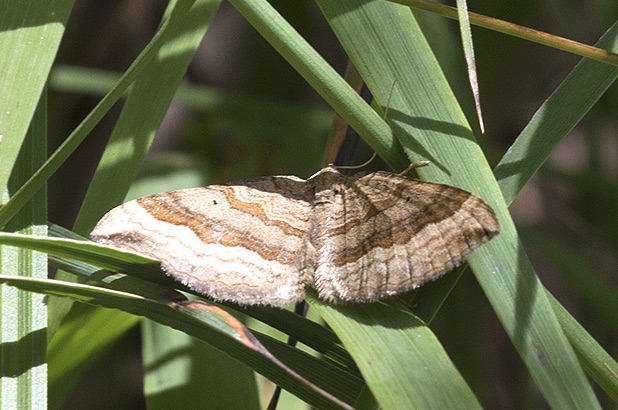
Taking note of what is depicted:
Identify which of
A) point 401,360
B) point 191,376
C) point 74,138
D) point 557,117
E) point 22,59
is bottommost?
point 401,360

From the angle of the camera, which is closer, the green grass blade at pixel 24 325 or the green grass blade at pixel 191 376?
the green grass blade at pixel 24 325

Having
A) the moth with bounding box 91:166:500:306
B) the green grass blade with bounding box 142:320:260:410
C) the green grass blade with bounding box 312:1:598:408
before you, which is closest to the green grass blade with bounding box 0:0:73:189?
the moth with bounding box 91:166:500:306

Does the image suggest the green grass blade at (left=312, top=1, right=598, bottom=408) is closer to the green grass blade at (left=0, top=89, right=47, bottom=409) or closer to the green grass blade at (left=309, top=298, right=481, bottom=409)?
the green grass blade at (left=309, top=298, right=481, bottom=409)

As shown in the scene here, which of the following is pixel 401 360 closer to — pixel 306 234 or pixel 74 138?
pixel 306 234

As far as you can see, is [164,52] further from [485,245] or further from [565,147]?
[565,147]

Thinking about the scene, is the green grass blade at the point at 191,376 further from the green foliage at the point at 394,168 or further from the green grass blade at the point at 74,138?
the green grass blade at the point at 74,138

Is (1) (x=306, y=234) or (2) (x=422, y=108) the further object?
(1) (x=306, y=234)

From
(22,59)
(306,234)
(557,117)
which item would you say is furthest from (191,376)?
(557,117)

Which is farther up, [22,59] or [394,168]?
[22,59]

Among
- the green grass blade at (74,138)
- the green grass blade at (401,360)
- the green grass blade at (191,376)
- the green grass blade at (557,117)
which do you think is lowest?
the green grass blade at (401,360)

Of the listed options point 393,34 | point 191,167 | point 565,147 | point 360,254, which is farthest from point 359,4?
point 565,147

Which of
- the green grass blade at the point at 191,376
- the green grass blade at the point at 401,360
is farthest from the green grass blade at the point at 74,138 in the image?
the green grass blade at the point at 191,376
